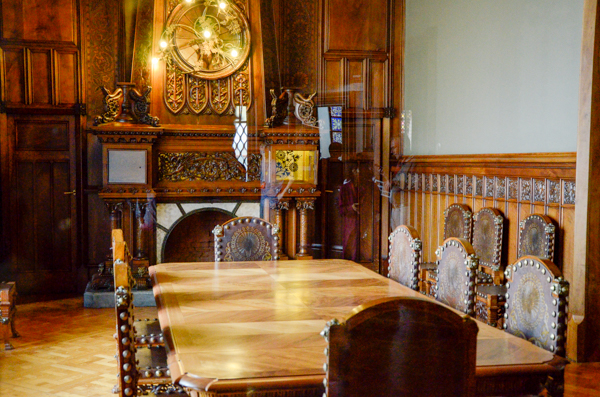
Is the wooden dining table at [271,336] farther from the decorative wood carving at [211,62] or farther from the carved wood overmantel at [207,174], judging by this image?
the decorative wood carving at [211,62]

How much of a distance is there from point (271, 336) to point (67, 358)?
253 centimetres

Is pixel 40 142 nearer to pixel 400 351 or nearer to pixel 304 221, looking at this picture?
pixel 304 221

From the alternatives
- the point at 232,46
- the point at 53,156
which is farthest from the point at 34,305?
the point at 232,46

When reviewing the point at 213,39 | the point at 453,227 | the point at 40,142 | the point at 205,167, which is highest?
the point at 213,39

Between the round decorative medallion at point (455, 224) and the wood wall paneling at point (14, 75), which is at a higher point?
the wood wall paneling at point (14, 75)

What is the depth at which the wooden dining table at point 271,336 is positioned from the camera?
1.69m

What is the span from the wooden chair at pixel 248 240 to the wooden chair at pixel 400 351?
103 inches

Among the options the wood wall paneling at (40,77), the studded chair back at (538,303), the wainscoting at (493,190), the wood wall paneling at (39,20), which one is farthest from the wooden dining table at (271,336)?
the wood wall paneling at (39,20)

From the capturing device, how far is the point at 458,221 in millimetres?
5152


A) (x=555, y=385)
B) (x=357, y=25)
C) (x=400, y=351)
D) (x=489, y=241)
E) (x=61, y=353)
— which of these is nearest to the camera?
(x=400, y=351)

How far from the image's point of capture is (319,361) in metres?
1.83

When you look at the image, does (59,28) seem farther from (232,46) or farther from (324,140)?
(324,140)

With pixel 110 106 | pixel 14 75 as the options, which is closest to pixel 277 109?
pixel 110 106

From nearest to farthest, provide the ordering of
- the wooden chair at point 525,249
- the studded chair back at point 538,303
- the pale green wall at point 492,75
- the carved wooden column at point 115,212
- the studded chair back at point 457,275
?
the studded chair back at point 538,303 < the studded chair back at point 457,275 < the wooden chair at point 525,249 < the pale green wall at point 492,75 < the carved wooden column at point 115,212
